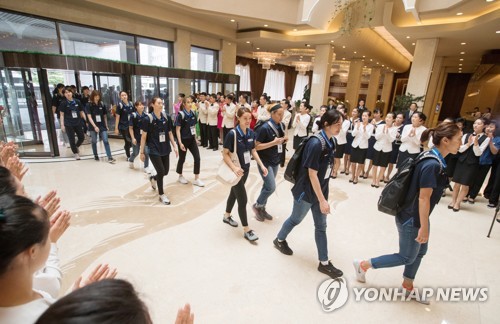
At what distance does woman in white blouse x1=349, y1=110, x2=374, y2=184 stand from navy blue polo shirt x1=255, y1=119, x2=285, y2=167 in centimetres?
249

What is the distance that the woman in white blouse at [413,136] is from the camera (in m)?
4.80

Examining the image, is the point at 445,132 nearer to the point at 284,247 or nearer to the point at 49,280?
the point at 284,247

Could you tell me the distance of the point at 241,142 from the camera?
3.26m

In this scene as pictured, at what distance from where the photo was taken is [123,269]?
2.72 m

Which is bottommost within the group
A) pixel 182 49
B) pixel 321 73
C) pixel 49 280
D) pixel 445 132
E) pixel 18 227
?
pixel 49 280

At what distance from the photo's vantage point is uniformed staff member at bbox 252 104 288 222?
369 cm

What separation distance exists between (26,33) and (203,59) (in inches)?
283

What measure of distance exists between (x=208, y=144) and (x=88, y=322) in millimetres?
8075

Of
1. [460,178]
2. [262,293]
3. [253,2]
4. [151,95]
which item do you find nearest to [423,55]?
[253,2]

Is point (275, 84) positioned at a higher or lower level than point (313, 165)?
higher

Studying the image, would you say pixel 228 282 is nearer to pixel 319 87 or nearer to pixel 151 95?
pixel 151 95

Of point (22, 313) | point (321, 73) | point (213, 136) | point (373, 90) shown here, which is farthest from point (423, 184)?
point (373, 90)

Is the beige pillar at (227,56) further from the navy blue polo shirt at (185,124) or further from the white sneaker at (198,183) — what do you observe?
the white sneaker at (198,183)

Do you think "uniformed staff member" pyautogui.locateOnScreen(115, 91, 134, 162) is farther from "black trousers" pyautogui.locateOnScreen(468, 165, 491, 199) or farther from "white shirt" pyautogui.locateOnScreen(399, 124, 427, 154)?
"black trousers" pyautogui.locateOnScreen(468, 165, 491, 199)
